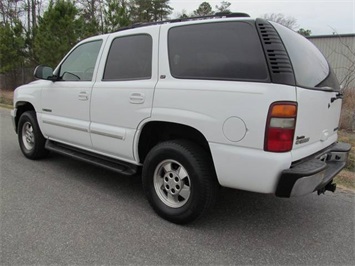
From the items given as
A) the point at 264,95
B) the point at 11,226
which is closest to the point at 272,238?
the point at 264,95

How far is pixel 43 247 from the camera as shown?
2.71 meters

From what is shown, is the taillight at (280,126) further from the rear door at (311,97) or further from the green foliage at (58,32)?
the green foliage at (58,32)

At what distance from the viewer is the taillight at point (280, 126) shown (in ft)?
8.16

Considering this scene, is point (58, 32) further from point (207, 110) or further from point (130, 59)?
point (207, 110)

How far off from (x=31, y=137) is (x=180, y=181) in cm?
327

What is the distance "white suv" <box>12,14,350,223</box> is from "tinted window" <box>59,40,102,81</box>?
0.03m

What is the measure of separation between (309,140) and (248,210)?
114cm

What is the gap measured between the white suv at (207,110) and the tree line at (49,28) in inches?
427

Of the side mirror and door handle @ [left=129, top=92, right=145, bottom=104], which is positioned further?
the side mirror

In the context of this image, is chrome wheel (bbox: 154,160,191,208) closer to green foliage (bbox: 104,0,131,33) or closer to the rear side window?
the rear side window

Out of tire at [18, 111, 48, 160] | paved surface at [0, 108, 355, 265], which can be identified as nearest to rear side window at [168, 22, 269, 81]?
paved surface at [0, 108, 355, 265]

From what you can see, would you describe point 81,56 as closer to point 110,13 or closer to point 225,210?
point 225,210

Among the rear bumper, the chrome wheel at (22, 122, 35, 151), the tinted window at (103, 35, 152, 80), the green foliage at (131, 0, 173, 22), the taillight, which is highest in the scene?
the green foliage at (131, 0, 173, 22)

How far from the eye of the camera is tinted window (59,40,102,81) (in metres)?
4.07
